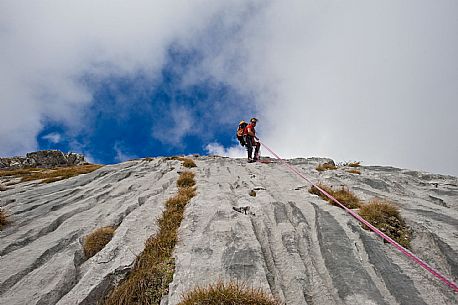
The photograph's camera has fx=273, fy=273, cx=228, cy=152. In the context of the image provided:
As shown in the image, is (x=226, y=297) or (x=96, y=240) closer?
(x=226, y=297)

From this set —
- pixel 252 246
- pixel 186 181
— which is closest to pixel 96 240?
pixel 252 246

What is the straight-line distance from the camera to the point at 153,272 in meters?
7.64

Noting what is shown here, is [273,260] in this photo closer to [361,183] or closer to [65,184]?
[361,183]

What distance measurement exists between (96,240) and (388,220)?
34.0ft

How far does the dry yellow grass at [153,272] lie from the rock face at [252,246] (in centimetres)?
30

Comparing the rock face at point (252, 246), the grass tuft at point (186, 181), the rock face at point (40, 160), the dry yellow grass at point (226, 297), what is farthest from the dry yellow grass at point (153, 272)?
the rock face at point (40, 160)

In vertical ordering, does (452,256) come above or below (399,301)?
above

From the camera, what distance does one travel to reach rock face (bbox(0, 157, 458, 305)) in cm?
701

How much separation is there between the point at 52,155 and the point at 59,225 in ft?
211

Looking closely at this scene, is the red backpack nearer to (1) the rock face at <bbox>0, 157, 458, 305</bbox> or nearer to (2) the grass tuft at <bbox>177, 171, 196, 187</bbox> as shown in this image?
(2) the grass tuft at <bbox>177, 171, 196, 187</bbox>

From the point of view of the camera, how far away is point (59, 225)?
1210 centimetres

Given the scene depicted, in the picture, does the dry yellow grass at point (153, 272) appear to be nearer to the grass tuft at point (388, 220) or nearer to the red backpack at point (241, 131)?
the grass tuft at point (388, 220)

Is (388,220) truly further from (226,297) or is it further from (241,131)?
(241,131)

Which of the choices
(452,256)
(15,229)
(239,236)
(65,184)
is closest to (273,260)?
(239,236)
